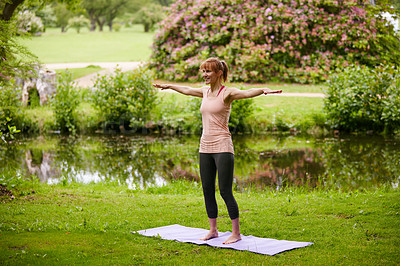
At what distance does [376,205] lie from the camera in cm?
734

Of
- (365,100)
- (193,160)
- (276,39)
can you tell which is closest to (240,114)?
(365,100)

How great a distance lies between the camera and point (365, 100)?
15.0 m

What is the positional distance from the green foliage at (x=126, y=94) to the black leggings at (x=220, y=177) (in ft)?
35.6

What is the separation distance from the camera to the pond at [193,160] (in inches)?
420

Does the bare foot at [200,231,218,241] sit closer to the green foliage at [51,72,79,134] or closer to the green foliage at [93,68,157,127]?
the green foliage at [93,68,157,127]

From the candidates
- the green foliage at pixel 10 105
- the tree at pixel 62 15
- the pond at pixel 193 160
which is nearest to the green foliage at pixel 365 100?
the pond at pixel 193 160

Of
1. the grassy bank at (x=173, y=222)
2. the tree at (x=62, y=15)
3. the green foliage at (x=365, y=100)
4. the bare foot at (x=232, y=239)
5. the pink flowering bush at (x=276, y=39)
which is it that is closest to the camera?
the grassy bank at (x=173, y=222)

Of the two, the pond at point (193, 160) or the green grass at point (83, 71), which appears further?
the green grass at point (83, 71)

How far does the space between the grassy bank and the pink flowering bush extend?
1276 cm

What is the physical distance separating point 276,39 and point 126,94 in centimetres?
822

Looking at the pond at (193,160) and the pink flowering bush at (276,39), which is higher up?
the pink flowering bush at (276,39)

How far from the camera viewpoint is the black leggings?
580cm

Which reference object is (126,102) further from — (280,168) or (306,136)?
(280,168)

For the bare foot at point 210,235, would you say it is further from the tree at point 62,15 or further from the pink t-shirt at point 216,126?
the tree at point 62,15
